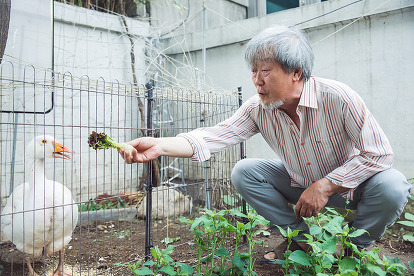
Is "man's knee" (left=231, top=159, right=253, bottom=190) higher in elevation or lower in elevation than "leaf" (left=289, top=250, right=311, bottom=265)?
higher

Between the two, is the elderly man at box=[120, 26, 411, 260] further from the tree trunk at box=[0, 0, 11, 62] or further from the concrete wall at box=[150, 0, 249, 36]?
→ the concrete wall at box=[150, 0, 249, 36]

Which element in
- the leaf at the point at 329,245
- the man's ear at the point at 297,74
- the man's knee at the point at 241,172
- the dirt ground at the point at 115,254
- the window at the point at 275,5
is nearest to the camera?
the leaf at the point at 329,245

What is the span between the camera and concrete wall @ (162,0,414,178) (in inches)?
142

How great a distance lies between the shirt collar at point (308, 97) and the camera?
204 centimetres

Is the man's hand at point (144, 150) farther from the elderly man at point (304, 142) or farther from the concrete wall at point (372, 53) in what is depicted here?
the concrete wall at point (372, 53)

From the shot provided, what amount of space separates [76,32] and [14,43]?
6.14 ft

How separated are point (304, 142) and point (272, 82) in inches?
18.6

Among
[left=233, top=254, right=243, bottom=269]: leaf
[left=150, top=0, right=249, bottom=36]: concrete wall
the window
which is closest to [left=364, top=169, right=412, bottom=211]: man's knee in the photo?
[left=233, top=254, right=243, bottom=269]: leaf

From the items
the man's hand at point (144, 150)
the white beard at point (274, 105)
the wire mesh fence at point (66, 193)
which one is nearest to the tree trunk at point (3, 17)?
the wire mesh fence at point (66, 193)

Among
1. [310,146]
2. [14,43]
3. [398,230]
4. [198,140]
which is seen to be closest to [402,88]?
[398,230]

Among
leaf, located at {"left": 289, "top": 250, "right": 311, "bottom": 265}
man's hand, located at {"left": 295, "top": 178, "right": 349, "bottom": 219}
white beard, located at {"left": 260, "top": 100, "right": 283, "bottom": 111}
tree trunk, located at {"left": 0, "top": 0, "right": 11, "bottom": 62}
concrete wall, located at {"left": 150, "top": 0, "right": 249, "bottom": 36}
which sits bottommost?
leaf, located at {"left": 289, "top": 250, "right": 311, "bottom": 265}

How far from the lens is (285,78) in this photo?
1.97m

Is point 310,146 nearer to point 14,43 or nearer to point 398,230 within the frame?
point 398,230

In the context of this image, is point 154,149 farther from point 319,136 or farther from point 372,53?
point 372,53
